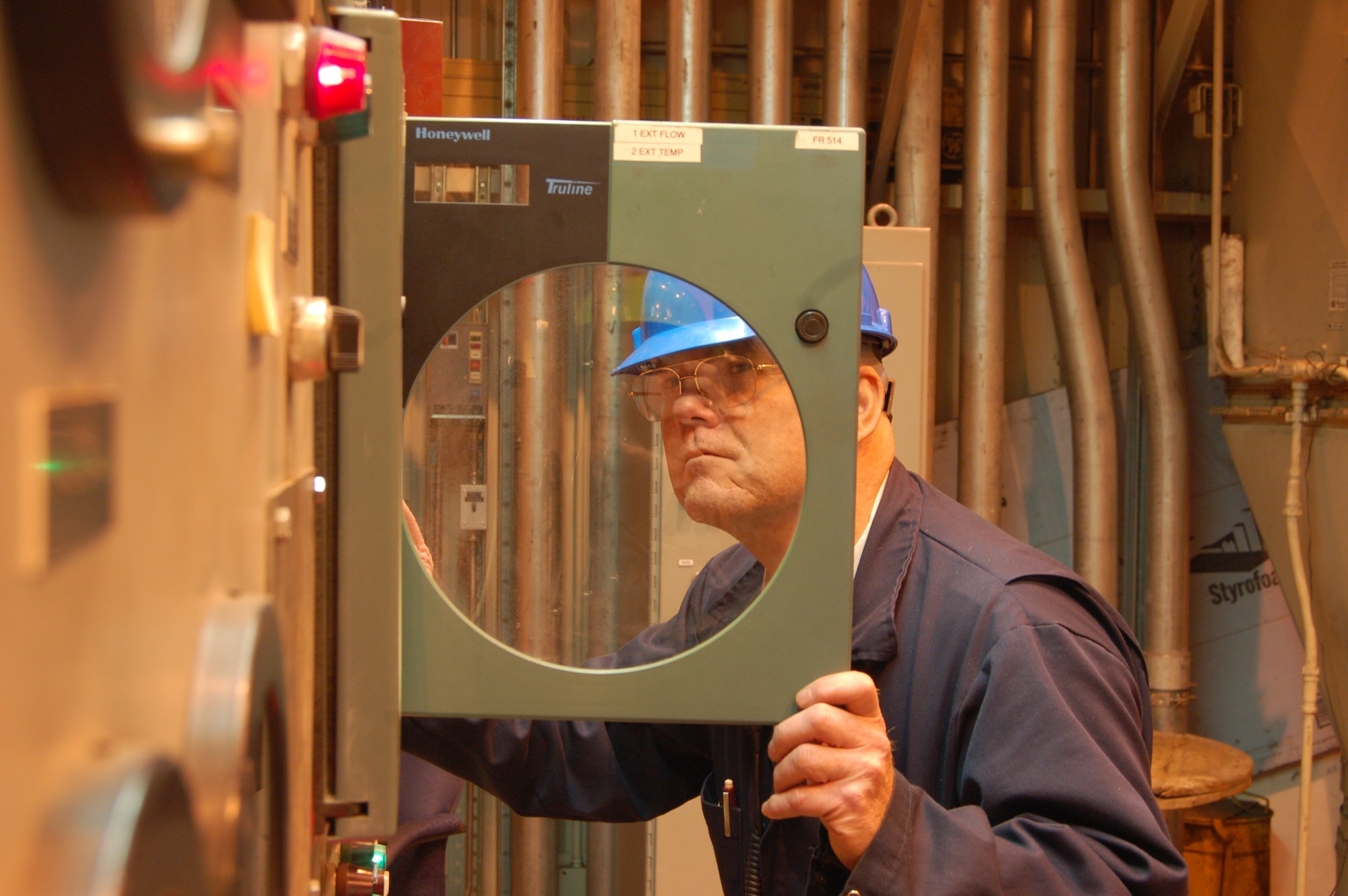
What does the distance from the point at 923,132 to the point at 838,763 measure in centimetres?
195

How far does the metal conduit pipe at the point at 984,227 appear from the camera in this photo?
7.65 ft

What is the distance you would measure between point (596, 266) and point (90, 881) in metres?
0.50

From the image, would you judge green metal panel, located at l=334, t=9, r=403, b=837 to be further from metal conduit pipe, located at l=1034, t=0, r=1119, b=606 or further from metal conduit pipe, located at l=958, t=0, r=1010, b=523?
metal conduit pipe, located at l=1034, t=0, r=1119, b=606

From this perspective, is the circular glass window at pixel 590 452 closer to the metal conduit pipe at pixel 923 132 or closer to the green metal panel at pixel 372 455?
the green metal panel at pixel 372 455

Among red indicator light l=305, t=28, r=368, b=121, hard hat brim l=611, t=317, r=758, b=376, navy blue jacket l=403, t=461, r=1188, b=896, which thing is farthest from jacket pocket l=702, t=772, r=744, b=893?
red indicator light l=305, t=28, r=368, b=121

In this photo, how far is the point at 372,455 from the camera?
0.57 meters

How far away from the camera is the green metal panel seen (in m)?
0.56

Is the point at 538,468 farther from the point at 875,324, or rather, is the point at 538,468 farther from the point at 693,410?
the point at 875,324

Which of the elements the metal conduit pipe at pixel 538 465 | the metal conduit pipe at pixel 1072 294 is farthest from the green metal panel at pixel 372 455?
the metal conduit pipe at pixel 1072 294

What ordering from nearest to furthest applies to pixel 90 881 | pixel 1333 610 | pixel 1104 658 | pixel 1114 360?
1. pixel 90 881
2. pixel 1104 658
3. pixel 1333 610
4. pixel 1114 360

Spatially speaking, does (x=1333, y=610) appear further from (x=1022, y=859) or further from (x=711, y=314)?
(x=711, y=314)

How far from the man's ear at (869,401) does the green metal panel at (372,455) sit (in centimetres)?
55

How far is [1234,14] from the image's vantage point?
249 centimetres

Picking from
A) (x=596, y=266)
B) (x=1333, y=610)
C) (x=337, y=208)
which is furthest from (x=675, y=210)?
(x=1333, y=610)
